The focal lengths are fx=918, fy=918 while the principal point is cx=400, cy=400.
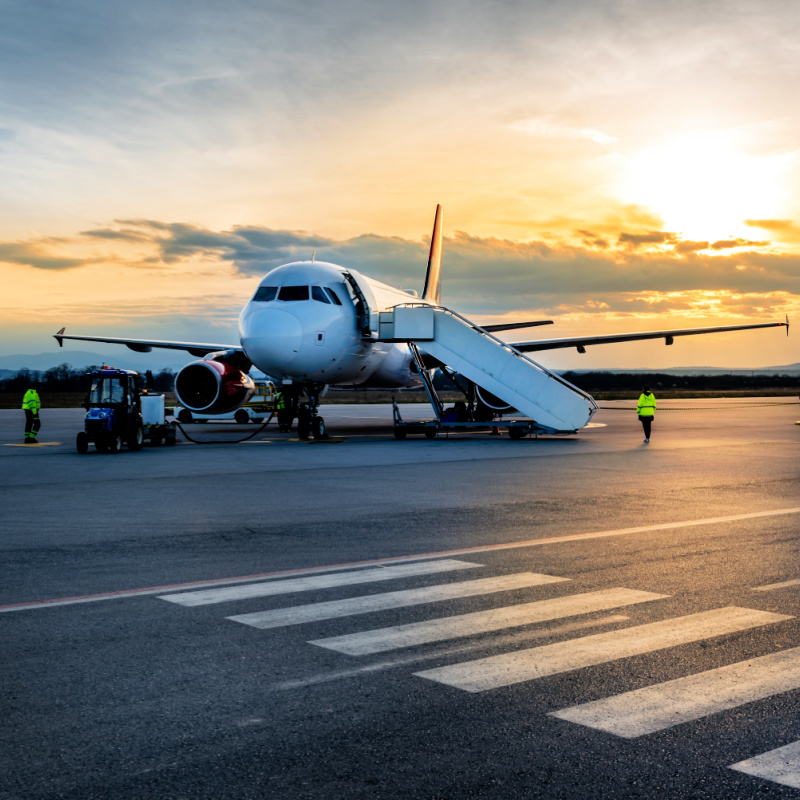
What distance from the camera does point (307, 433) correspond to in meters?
26.6

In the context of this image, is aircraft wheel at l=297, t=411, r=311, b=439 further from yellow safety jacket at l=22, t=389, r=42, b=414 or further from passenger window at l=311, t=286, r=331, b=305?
yellow safety jacket at l=22, t=389, r=42, b=414

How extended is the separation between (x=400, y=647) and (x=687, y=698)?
1.83m

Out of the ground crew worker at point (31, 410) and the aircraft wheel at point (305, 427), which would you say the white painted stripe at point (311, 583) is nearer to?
the aircraft wheel at point (305, 427)

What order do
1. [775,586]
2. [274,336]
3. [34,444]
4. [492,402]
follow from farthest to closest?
1. [492,402]
2. [34,444]
3. [274,336]
4. [775,586]

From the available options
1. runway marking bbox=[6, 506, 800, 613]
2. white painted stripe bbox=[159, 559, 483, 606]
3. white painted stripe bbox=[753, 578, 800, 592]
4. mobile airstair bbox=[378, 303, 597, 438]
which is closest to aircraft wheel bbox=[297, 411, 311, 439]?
mobile airstair bbox=[378, 303, 597, 438]

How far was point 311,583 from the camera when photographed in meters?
7.86

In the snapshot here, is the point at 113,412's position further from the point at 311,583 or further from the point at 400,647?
the point at 400,647

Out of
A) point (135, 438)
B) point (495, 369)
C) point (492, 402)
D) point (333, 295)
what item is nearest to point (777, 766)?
point (135, 438)

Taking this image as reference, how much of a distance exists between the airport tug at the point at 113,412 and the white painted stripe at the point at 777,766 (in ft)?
66.1

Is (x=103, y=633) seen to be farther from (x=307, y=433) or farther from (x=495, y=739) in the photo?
(x=307, y=433)

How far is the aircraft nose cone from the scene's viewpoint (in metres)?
24.4

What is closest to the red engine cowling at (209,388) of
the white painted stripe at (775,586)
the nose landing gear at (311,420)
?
the nose landing gear at (311,420)

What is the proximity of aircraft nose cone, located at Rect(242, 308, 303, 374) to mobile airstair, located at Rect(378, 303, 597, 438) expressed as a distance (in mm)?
3298

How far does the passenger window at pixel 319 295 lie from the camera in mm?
25312
